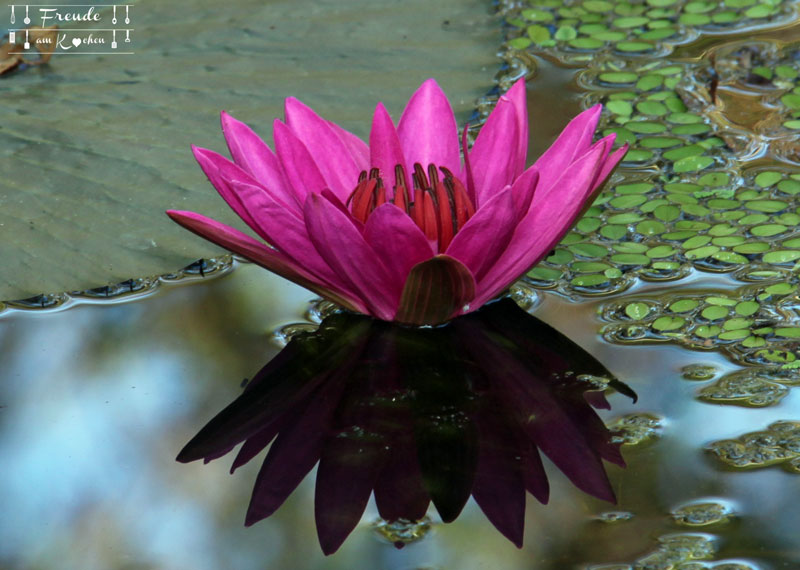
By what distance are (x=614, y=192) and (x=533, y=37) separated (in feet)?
2.30

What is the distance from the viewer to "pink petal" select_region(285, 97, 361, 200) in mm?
1295

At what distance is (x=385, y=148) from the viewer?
1284 millimetres

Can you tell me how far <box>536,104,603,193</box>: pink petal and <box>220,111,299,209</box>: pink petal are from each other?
0.36 metres

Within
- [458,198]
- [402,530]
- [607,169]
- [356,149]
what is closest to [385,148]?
[356,149]

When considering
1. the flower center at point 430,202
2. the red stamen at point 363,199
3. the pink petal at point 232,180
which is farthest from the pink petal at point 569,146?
the pink petal at point 232,180

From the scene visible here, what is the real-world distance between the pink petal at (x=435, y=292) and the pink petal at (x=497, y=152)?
15cm

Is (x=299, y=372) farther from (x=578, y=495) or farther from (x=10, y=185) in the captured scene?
(x=10, y=185)

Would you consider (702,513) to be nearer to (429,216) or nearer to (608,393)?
(608,393)

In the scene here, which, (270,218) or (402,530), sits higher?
(270,218)

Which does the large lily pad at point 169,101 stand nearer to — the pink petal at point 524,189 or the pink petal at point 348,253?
the pink petal at point 348,253

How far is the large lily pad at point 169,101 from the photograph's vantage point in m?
1.45

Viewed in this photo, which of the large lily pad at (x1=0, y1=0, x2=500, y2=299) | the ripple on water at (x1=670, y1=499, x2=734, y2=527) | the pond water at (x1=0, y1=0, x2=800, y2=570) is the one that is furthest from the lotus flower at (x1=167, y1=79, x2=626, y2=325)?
the ripple on water at (x1=670, y1=499, x2=734, y2=527)

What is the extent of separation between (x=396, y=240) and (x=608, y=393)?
0.34 meters

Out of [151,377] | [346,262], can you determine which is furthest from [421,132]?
[151,377]
